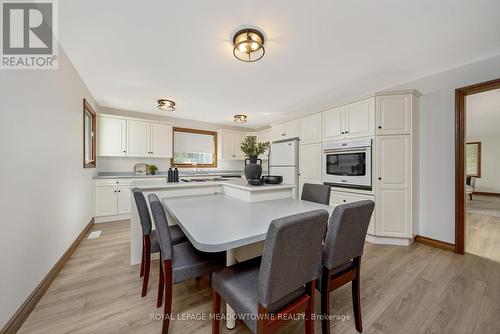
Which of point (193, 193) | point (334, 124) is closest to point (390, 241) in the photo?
point (334, 124)

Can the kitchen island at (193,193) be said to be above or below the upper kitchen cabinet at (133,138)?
below

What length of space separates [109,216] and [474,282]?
527 cm

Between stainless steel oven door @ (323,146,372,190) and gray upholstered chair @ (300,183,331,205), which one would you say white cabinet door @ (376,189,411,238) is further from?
gray upholstered chair @ (300,183,331,205)

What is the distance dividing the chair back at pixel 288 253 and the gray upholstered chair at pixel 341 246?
0.21 m

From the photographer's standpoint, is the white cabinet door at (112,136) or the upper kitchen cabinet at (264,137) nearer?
the white cabinet door at (112,136)

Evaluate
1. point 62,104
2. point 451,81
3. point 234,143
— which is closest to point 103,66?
point 62,104

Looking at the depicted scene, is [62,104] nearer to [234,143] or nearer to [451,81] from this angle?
[234,143]

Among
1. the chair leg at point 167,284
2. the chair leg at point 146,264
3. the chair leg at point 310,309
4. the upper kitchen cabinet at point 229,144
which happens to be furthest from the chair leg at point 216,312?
the upper kitchen cabinet at point 229,144

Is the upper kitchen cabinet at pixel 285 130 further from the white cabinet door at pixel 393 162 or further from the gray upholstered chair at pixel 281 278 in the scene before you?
the gray upholstered chair at pixel 281 278

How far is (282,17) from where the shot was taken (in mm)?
1553

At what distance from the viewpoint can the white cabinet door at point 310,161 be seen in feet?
11.4

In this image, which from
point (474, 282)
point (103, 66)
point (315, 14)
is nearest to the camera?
point (315, 14)

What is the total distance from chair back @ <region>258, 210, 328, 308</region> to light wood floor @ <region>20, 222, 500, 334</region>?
72 centimetres

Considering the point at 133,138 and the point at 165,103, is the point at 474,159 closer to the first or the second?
the point at 165,103
